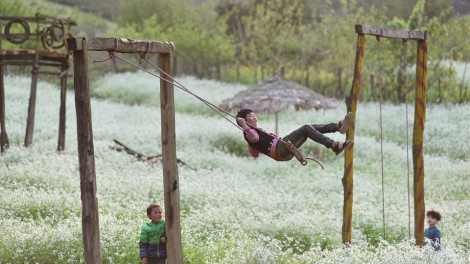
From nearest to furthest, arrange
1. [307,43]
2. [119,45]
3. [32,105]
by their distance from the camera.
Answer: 1. [119,45]
2. [32,105]
3. [307,43]

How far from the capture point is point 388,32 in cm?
792

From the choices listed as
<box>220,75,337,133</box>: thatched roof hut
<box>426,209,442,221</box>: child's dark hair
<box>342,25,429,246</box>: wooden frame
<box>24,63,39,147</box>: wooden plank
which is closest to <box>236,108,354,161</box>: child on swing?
<box>342,25,429,246</box>: wooden frame

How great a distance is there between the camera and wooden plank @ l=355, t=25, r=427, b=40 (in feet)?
24.7

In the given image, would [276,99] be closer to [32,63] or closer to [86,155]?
[32,63]

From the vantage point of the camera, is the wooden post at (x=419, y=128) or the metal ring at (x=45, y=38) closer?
the wooden post at (x=419, y=128)

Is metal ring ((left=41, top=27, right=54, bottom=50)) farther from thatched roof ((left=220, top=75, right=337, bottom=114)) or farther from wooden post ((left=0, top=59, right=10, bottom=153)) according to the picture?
thatched roof ((left=220, top=75, right=337, bottom=114))

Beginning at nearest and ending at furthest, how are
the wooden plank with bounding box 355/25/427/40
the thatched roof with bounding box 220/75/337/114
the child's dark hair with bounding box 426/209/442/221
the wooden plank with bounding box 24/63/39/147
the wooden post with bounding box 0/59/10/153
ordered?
the wooden plank with bounding box 355/25/427/40, the child's dark hair with bounding box 426/209/442/221, the wooden plank with bounding box 24/63/39/147, the wooden post with bounding box 0/59/10/153, the thatched roof with bounding box 220/75/337/114

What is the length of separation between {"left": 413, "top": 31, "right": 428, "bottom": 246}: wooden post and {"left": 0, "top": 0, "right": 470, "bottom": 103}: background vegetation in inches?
626

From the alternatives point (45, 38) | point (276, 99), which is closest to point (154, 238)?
point (45, 38)

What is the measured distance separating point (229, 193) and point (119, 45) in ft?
21.5

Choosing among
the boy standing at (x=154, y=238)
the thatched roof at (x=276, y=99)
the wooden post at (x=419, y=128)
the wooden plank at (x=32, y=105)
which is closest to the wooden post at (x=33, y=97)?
the wooden plank at (x=32, y=105)

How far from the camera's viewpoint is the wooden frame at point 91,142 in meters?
5.52

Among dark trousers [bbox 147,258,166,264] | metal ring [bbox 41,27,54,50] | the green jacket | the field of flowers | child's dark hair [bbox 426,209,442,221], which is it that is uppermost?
metal ring [bbox 41,27,54,50]

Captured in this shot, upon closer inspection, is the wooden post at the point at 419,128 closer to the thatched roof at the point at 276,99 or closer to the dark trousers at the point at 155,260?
the dark trousers at the point at 155,260
